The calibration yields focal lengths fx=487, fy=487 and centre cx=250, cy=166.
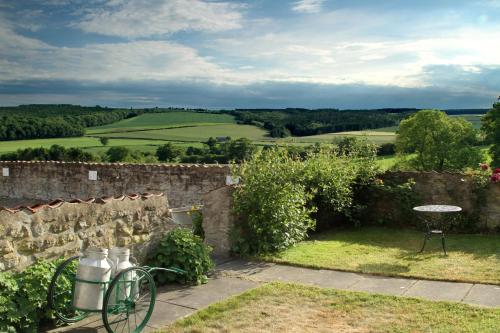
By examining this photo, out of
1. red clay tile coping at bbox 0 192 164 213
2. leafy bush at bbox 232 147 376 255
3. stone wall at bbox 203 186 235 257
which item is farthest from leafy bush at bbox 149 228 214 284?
leafy bush at bbox 232 147 376 255

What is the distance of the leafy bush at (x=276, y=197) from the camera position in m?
8.40

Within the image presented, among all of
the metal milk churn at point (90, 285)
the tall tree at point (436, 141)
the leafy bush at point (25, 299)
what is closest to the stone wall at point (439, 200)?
the metal milk churn at point (90, 285)

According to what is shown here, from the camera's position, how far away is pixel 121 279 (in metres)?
4.78

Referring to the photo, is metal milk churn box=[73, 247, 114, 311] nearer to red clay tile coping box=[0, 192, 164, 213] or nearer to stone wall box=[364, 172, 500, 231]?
red clay tile coping box=[0, 192, 164, 213]

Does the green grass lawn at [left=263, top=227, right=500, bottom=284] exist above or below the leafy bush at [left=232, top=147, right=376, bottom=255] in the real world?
below

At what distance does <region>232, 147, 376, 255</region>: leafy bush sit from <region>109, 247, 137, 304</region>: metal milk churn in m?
3.29

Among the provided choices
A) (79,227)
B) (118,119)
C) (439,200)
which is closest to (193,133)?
(118,119)

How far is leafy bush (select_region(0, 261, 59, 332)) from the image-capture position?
4391 millimetres

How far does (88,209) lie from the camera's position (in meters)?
5.73

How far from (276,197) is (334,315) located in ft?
11.0

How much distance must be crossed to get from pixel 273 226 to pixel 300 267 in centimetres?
108

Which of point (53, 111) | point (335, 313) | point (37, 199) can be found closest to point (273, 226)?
point (335, 313)

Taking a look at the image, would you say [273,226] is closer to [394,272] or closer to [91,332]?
[394,272]

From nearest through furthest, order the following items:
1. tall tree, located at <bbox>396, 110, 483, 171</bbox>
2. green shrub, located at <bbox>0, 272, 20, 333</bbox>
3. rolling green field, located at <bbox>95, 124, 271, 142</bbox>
→ green shrub, located at <bbox>0, 272, 20, 333</bbox>
rolling green field, located at <bbox>95, 124, 271, 142</bbox>
tall tree, located at <bbox>396, 110, 483, 171</bbox>
